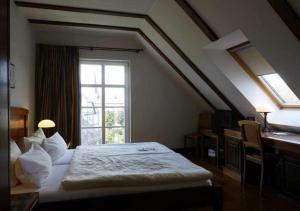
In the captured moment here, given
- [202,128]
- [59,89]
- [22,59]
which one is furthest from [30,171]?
[202,128]

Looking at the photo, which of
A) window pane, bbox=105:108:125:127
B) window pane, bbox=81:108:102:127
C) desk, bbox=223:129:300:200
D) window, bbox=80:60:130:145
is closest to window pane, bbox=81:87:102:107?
window, bbox=80:60:130:145

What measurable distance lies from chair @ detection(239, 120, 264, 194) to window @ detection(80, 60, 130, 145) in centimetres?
270

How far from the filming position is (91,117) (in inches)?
205

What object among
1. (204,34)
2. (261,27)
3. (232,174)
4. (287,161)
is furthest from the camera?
(232,174)

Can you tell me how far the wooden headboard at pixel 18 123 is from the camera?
3119 millimetres

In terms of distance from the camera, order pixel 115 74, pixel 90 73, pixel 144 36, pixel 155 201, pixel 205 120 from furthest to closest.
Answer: pixel 205 120 < pixel 115 74 < pixel 90 73 < pixel 144 36 < pixel 155 201

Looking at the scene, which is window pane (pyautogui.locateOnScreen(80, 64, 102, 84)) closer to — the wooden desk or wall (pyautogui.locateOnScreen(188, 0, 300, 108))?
wall (pyautogui.locateOnScreen(188, 0, 300, 108))

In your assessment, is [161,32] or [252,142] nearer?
[252,142]

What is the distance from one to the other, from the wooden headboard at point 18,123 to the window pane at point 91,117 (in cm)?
147

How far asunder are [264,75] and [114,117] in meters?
3.18

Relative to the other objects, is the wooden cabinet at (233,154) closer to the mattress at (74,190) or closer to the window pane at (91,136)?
the mattress at (74,190)

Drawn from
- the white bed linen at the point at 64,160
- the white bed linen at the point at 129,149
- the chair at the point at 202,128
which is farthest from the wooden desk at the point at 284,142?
the white bed linen at the point at 64,160

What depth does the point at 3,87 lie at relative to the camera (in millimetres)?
954

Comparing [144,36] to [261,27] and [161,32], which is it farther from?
[261,27]
